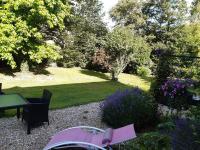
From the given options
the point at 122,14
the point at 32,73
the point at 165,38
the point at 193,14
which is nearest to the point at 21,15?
the point at 32,73

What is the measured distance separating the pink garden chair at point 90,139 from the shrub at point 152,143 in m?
0.39

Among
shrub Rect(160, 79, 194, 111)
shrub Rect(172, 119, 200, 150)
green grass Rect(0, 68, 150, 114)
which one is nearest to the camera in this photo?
shrub Rect(172, 119, 200, 150)

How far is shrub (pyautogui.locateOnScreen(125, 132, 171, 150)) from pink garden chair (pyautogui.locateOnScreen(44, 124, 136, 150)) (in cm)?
39

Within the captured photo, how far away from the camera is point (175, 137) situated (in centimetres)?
293

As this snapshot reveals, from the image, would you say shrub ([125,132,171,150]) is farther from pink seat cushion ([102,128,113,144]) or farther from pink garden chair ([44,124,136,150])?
pink seat cushion ([102,128,113,144])

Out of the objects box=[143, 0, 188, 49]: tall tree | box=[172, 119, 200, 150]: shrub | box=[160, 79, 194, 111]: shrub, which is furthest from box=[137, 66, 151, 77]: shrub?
box=[172, 119, 200, 150]: shrub

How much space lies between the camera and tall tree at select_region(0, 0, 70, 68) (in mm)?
14031

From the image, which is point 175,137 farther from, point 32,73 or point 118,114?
point 32,73

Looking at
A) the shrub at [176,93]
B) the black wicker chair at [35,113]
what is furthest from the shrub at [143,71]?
the black wicker chair at [35,113]

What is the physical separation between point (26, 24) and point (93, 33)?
7.35 meters

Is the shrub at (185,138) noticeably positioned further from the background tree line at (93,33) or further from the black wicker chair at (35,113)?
the background tree line at (93,33)

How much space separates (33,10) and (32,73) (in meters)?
4.38

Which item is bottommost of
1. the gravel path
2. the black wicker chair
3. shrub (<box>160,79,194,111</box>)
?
the gravel path

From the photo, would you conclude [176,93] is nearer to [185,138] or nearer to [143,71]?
[185,138]
